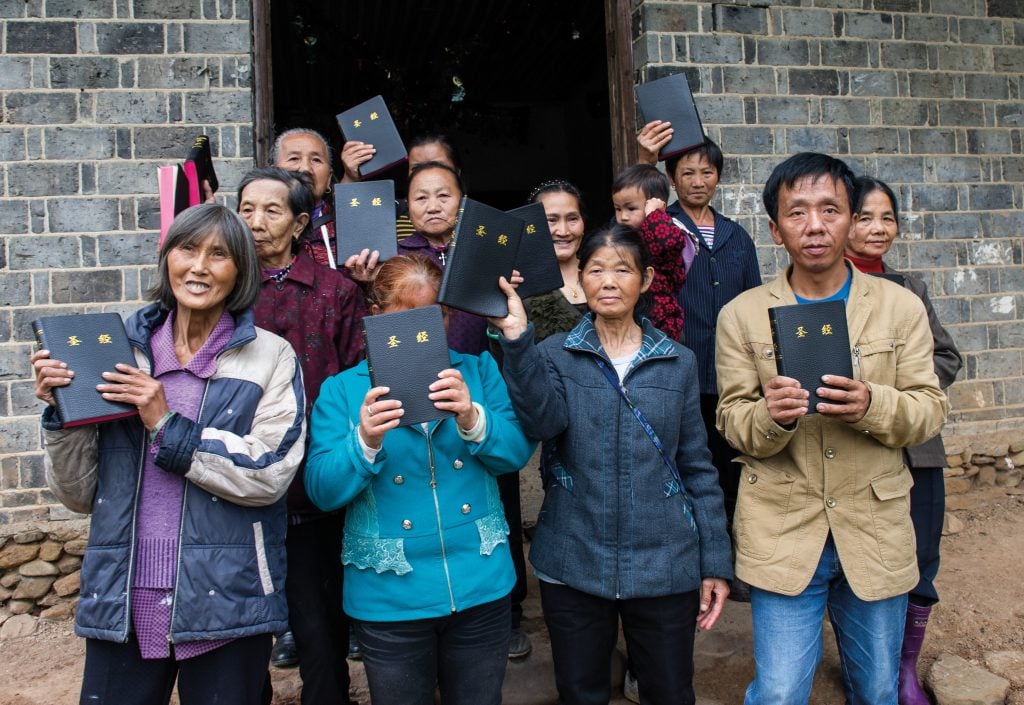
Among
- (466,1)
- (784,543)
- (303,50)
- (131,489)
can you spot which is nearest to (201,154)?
(131,489)

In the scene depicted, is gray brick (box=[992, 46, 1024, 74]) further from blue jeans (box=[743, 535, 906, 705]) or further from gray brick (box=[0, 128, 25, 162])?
gray brick (box=[0, 128, 25, 162])

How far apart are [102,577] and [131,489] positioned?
0.20 metres

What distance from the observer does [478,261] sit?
6.66 ft

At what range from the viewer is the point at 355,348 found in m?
2.53

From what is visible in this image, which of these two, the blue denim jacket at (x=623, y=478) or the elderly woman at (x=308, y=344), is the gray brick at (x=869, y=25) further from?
the elderly woman at (x=308, y=344)

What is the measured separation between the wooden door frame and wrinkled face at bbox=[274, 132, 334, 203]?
0.94m

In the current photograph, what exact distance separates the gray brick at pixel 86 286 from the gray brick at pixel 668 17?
3.02 meters

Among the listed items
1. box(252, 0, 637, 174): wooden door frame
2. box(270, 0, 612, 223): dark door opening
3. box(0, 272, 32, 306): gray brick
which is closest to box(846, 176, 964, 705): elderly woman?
box(252, 0, 637, 174): wooden door frame

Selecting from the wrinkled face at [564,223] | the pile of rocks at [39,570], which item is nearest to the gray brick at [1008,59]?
the wrinkled face at [564,223]

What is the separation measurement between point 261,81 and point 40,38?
1035mm

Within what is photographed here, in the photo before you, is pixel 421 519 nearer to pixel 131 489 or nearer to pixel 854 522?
pixel 131 489

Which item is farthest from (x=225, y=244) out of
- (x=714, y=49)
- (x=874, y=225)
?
(x=714, y=49)

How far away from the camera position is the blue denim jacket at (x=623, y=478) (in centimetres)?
219

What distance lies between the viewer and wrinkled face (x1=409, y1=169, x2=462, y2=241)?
2.86m
